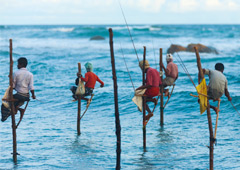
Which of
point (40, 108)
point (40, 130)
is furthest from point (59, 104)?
point (40, 130)

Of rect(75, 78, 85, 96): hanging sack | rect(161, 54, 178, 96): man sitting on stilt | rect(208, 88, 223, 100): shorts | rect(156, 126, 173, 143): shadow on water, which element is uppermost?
rect(161, 54, 178, 96): man sitting on stilt

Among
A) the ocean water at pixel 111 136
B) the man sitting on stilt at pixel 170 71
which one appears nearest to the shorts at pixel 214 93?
the ocean water at pixel 111 136

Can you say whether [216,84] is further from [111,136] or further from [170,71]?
[111,136]

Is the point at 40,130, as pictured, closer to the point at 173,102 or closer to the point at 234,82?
the point at 173,102

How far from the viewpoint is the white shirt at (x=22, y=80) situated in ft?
26.9

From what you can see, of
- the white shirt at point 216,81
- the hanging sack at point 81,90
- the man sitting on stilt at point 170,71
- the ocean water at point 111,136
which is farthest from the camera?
the man sitting on stilt at point 170,71

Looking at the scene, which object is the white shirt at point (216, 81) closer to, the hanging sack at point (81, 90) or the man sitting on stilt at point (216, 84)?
the man sitting on stilt at point (216, 84)

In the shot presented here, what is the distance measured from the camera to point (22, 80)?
8.23 meters

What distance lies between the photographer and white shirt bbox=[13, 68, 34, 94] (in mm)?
8203

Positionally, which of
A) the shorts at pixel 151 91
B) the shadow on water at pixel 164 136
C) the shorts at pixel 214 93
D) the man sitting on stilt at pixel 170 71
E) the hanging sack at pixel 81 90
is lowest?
the shadow on water at pixel 164 136

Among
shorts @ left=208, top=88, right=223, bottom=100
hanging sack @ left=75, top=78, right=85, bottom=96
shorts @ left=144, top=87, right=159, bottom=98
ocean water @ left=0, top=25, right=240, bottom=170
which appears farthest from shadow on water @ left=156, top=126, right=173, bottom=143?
shorts @ left=208, top=88, right=223, bottom=100

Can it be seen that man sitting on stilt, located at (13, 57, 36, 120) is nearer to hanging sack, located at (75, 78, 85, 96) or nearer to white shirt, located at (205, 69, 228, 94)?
hanging sack, located at (75, 78, 85, 96)

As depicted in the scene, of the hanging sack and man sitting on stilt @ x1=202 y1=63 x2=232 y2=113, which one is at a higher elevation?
man sitting on stilt @ x1=202 y1=63 x2=232 y2=113

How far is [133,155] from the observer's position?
930cm
